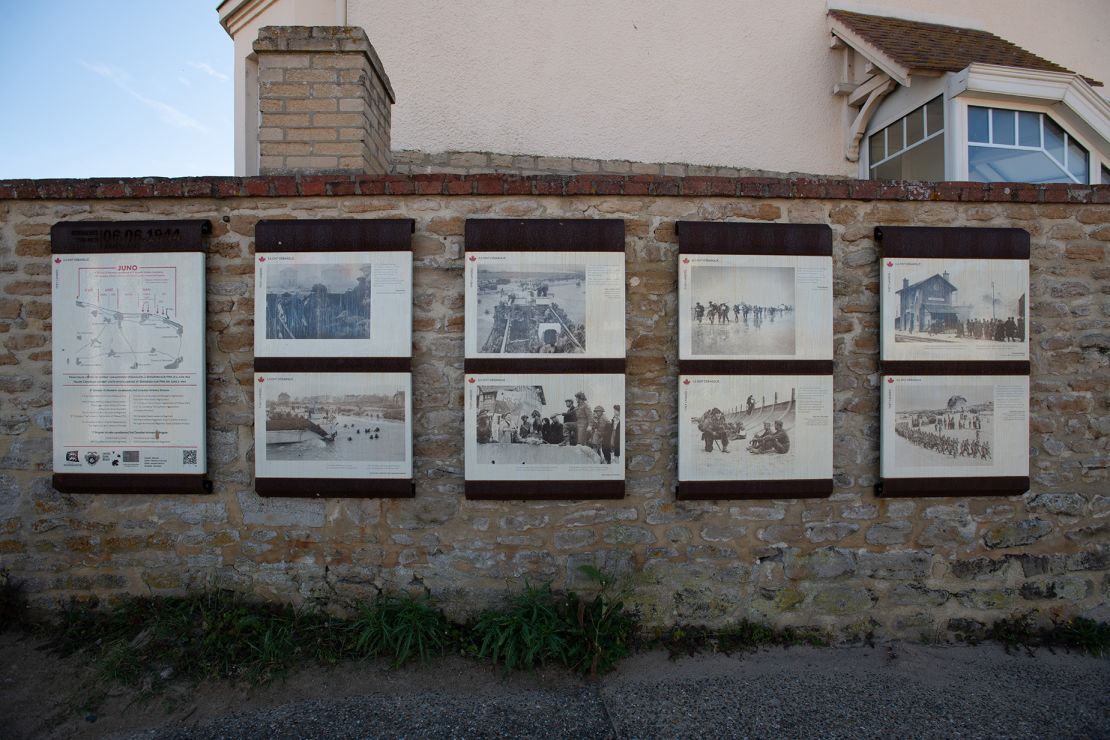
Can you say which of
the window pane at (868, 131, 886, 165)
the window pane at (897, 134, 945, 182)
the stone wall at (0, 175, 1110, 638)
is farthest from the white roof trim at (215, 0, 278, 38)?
the window pane at (897, 134, 945, 182)

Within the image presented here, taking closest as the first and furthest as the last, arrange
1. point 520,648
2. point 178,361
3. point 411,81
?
point 520,648 < point 178,361 < point 411,81

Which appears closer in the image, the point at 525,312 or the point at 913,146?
the point at 525,312

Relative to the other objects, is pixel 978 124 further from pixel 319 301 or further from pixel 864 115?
pixel 319 301

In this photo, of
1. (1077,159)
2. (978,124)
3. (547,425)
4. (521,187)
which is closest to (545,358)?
(547,425)

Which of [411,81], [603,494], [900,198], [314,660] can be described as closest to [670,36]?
[411,81]

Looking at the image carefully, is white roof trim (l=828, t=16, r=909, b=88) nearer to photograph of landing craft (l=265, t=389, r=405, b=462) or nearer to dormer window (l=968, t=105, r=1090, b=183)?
dormer window (l=968, t=105, r=1090, b=183)

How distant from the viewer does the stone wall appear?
3.54 m

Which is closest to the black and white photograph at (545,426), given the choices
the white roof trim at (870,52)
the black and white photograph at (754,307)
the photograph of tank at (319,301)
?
the black and white photograph at (754,307)

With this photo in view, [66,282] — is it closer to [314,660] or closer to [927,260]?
[314,660]

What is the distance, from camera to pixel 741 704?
299cm

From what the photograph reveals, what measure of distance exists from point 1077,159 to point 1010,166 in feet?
3.15

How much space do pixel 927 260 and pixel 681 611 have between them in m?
2.59

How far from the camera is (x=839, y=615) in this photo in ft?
11.8

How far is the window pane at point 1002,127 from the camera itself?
6.46 meters
